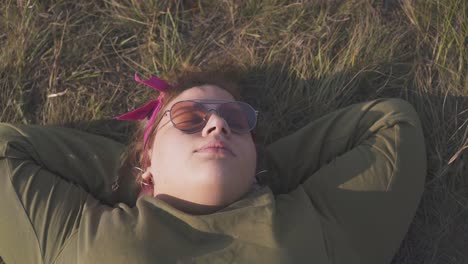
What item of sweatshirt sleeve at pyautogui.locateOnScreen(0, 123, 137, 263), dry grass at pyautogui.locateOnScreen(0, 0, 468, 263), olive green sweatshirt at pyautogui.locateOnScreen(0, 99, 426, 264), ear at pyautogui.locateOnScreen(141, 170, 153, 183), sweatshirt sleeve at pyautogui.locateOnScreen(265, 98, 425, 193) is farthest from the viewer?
dry grass at pyautogui.locateOnScreen(0, 0, 468, 263)

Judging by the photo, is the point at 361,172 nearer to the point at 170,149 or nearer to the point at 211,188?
the point at 211,188

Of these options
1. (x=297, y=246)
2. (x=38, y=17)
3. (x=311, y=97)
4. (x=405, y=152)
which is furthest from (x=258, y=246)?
(x=38, y=17)

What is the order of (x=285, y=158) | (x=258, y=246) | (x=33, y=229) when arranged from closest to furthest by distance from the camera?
(x=258, y=246), (x=33, y=229), (x=285, y=158)

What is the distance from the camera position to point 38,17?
10.7 feet

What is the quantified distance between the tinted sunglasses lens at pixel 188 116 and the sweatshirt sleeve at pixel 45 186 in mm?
645

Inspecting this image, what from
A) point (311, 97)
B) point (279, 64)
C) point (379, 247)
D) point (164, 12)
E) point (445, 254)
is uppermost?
point (164, 12)

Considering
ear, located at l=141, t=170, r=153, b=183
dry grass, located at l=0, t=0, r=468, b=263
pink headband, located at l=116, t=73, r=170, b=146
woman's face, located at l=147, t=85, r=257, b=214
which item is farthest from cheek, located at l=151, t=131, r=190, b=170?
dry grass, located at l=0, t=0, r=468, b=263

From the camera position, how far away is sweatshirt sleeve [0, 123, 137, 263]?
2.48 meters

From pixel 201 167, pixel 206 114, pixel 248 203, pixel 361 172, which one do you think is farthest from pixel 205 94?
pixel 361 172

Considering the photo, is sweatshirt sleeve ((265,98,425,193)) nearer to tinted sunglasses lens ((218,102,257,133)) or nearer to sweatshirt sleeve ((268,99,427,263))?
sweatshirt sleeve ((268,99,427,263))

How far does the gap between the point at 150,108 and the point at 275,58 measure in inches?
36.7

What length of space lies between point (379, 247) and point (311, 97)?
3.52 feet

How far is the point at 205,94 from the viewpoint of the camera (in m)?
2.62

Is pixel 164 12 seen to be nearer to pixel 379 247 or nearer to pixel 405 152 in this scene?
pixel 405 152
